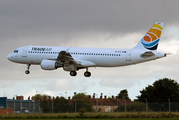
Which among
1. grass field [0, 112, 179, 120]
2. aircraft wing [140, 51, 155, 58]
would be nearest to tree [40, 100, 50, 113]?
grass field [0, 112, 179, 120]

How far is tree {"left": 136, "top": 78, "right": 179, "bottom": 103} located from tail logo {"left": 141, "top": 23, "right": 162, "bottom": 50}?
27.7m

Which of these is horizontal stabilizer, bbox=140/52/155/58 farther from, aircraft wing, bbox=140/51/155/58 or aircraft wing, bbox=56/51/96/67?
aircraft wing, bbox=56/51/96/67

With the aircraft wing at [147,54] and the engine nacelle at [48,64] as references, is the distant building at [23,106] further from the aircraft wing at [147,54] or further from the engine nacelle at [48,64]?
the aircraft wing at [147,54]

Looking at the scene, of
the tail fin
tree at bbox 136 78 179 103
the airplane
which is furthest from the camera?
tree at bbox 136 78 179 103

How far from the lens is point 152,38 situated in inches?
2564

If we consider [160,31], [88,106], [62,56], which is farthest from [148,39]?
[88,106]

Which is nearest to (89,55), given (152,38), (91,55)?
(91,55)

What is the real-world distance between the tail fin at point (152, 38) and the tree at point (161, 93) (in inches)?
1091

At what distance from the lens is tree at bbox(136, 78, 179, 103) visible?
9069 centimetres

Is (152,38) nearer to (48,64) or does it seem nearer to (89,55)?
(89,55)

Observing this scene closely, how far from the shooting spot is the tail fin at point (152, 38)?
64.7 m

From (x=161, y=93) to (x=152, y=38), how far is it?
3010 centimetres

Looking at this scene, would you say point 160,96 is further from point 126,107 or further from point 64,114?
point 64,114

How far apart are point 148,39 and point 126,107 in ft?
52.5
